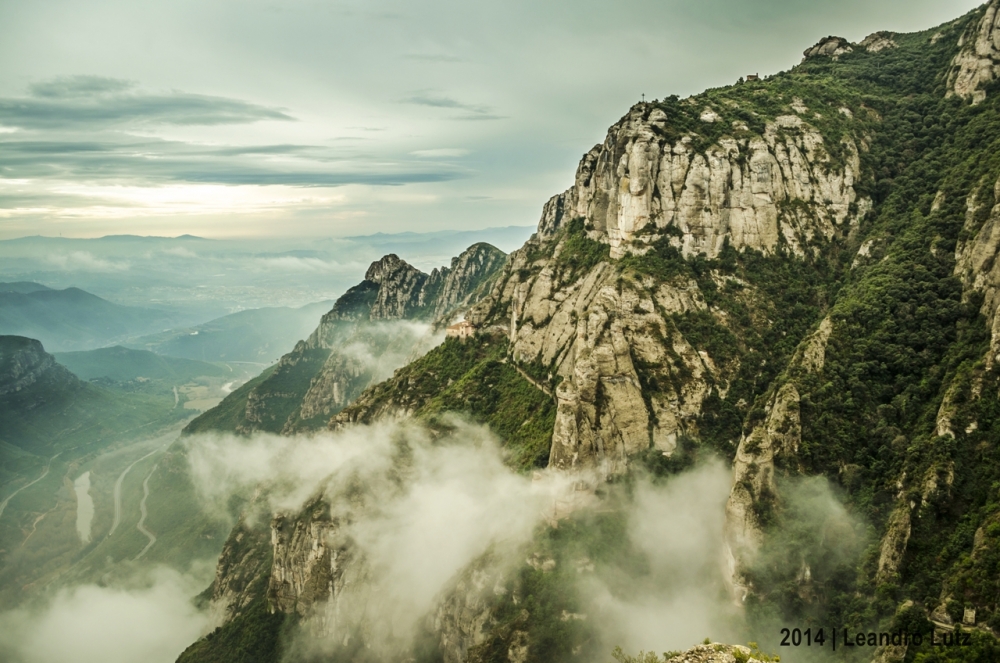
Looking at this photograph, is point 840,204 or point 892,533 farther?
point 840,204

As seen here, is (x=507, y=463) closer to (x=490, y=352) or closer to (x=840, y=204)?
(x=490, y=352)

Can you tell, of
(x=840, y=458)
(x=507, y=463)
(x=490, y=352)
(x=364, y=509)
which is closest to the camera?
(x=840, y=458)

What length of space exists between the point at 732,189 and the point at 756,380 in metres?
43.6

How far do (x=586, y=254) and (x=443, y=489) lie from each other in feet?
213

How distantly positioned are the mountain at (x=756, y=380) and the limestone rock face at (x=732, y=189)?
0.50 metres

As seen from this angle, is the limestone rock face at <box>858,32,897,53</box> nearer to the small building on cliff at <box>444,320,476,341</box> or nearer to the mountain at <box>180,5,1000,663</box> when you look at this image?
the mountain at <box>180,5,1000,663</box>

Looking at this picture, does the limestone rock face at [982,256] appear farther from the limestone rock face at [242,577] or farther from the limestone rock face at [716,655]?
the limestone rock face at [242,577]

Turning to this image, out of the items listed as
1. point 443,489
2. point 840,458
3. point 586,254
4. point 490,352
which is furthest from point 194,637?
point 840,458

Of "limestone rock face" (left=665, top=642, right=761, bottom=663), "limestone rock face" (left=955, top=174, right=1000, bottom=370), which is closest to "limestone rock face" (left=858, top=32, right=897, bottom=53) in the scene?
"limestone rock face" (left=955, top=174, right=1000, bottom=370)

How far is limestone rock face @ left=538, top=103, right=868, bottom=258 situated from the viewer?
465ft

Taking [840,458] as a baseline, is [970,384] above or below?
above

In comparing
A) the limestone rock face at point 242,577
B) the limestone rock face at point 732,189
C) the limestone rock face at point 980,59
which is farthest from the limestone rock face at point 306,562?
the limestone rock face at point 980,59

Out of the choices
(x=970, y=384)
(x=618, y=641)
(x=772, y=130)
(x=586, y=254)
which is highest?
(x=772, y=130)

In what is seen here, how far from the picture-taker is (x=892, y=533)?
8006cm
